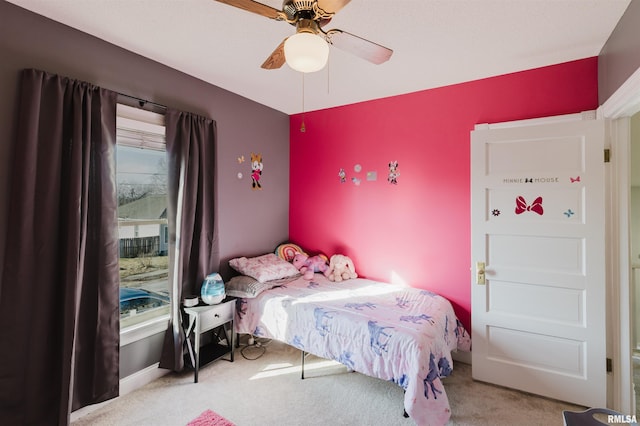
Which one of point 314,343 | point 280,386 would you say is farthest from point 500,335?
point 280,386

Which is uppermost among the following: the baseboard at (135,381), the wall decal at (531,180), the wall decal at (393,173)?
the wall decal at (393,173)

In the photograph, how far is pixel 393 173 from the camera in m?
3.09

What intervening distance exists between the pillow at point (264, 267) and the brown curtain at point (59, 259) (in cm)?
106

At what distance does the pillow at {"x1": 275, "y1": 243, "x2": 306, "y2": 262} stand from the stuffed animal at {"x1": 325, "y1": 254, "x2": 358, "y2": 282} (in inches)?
20.1

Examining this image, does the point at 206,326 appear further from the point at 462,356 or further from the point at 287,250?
the point at 462,356

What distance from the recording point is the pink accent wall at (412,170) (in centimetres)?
246

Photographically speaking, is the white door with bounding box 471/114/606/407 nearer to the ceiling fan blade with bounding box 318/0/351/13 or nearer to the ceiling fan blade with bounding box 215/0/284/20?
the ceiling fan blade with bounding box 318/0/351/13

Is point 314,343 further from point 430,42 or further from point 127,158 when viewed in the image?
point 430,42

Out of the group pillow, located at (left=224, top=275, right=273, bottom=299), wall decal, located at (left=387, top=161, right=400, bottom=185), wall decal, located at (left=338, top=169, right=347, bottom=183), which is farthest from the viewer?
wall decal, located at (left=338, top=169, right=347, bottom=183)

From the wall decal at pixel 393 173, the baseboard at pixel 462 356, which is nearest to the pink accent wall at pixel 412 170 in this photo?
the wall decal at pixel 393 173

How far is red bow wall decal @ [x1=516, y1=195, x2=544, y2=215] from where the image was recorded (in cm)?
225

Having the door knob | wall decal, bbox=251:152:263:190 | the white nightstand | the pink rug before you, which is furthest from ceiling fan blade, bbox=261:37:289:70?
the pink rug

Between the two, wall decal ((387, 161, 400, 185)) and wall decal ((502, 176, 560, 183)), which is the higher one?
wall decal ((387, 161, 400, 185))

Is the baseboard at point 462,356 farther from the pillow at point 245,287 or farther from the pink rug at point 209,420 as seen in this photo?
the pink rug at point 209,420
